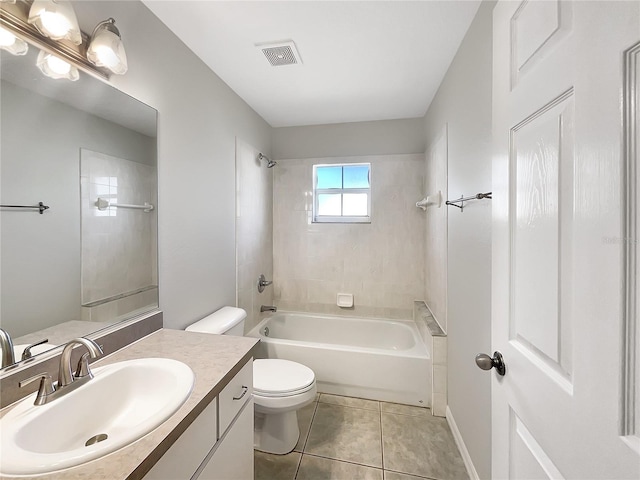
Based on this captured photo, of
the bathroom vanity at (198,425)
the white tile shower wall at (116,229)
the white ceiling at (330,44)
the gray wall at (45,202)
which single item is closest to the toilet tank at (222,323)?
the bathroom vanity at (198,425)

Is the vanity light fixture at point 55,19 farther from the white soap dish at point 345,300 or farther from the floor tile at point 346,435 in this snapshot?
the white soap dish at point 345,300

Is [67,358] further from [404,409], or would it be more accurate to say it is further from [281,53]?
[404,409]

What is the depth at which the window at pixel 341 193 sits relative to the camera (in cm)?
300

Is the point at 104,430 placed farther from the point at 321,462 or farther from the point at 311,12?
the point at 311,12

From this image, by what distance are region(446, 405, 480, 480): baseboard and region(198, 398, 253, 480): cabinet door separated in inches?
46.7

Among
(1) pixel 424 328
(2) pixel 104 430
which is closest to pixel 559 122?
(2) pixel 104 430

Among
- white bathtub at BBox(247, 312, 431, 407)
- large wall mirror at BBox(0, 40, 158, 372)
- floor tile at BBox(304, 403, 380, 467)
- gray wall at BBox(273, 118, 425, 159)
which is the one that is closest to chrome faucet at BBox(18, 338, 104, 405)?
large wall mirror at BBox(0, 40, 158, 372)

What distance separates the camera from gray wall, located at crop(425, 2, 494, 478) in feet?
4.17

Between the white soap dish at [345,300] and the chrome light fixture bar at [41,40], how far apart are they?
2.51m

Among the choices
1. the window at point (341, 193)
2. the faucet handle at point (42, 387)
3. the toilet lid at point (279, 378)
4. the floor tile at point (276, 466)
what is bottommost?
the floor tile at point (276, 466)

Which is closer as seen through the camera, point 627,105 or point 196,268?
point 627,105

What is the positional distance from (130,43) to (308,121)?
1842 mm

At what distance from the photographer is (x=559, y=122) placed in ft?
1.88

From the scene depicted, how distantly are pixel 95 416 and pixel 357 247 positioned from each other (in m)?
2.41
